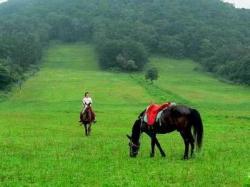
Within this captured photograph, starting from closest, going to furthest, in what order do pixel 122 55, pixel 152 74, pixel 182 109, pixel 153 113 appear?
pixel 182 109, pixel 153 113, pixel 152 74, pixel 122 55

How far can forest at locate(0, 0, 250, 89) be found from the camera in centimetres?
12538

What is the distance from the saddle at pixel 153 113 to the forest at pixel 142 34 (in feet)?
239

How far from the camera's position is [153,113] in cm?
1795

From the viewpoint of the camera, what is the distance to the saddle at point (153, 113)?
17719 mm

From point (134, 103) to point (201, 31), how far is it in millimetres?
94182

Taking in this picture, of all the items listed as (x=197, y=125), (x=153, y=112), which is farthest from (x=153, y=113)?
(x=197, y=125)

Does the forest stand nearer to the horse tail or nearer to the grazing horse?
the grazing horse

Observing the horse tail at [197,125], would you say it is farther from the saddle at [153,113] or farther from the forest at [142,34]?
the forest at [142,34]

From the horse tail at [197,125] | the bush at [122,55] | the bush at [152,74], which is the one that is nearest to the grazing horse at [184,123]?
the horse tail at [197,125]

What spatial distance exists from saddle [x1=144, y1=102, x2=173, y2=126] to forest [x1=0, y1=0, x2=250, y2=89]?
72.9m

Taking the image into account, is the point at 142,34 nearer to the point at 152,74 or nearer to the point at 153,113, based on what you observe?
the point at 152,74

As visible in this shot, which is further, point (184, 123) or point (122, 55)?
point (122, 55)

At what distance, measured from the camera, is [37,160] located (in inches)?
638

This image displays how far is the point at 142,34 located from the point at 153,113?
140 metres
